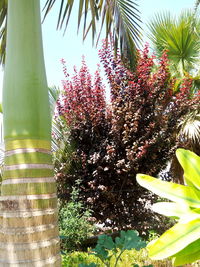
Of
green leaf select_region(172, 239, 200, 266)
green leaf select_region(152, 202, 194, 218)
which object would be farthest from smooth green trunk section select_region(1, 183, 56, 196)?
green leaf select_region(172, 239, 200, 266)

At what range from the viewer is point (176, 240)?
3.54 ft

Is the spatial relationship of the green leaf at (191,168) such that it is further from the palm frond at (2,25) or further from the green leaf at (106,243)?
the palm frond at (2,25)

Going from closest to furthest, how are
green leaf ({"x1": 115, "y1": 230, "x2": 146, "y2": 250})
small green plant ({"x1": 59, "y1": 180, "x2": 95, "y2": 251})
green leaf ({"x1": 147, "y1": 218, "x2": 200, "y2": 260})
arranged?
green leaf ({"x1": 147, "y1": 218, "x2": 200, "y2": 260}) < green leaf ({"x1": 115, "y1": 230, "x2": 146, "y2": 250}) < small green plant ({"x1": 59, "y1": 180, "x2": 95, "y2": 251})

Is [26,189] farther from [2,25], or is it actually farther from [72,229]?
[72,229]

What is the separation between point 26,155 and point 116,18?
2705 mm

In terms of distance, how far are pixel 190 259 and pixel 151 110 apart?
5.37 metres

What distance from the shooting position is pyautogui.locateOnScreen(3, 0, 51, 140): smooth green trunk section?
188 centimetres

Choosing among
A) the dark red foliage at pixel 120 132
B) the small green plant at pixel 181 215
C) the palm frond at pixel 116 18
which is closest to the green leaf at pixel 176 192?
the small green plant at pixel 181 215

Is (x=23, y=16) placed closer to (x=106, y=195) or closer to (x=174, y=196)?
(x=174, y=196)

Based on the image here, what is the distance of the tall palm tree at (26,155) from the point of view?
1664 mm

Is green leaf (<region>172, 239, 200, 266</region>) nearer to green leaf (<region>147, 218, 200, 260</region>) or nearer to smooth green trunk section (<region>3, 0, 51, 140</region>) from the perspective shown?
green leaf (<region>147, 218, 200, 260</region>)

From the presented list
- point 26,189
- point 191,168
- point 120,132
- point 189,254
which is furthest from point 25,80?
point 120,132

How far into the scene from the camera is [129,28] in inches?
158

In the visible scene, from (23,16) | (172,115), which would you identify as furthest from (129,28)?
(172,115)
